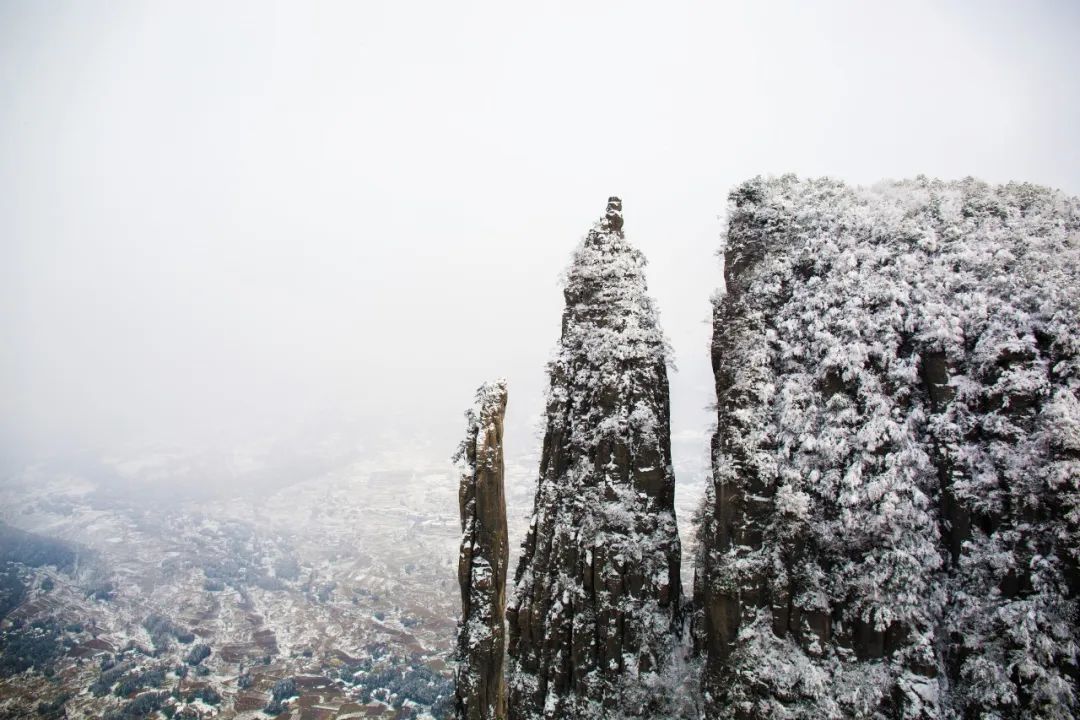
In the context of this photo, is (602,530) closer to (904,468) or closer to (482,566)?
(482,566)

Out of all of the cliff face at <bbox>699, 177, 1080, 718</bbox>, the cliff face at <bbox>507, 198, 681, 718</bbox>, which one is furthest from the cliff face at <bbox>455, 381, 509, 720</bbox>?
the cliff face at <bbox>699, 177, 1080, 718</bbox>

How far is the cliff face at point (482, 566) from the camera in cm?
2252

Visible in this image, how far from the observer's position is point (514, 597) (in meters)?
25.8

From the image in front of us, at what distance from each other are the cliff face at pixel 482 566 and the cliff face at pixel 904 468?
9.69m

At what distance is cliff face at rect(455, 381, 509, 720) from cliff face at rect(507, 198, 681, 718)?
1956mm

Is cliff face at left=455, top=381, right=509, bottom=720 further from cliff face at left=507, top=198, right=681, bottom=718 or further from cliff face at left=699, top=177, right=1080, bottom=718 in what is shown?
cliff face at left=699, top=177, right=1080, bottom=718

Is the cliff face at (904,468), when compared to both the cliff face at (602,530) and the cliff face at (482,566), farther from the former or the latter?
the cliff face at (482,566)

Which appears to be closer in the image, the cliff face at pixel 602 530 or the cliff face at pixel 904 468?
the cliff face at pixel 904 468

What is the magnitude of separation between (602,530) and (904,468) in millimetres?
12756

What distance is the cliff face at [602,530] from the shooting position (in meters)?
22.5

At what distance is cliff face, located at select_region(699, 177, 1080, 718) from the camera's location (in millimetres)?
16156

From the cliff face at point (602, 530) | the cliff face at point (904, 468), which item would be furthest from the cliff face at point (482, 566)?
the cliff face at point (904, 468)

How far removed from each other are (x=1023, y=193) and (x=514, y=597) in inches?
1242

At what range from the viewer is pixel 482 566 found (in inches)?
922
